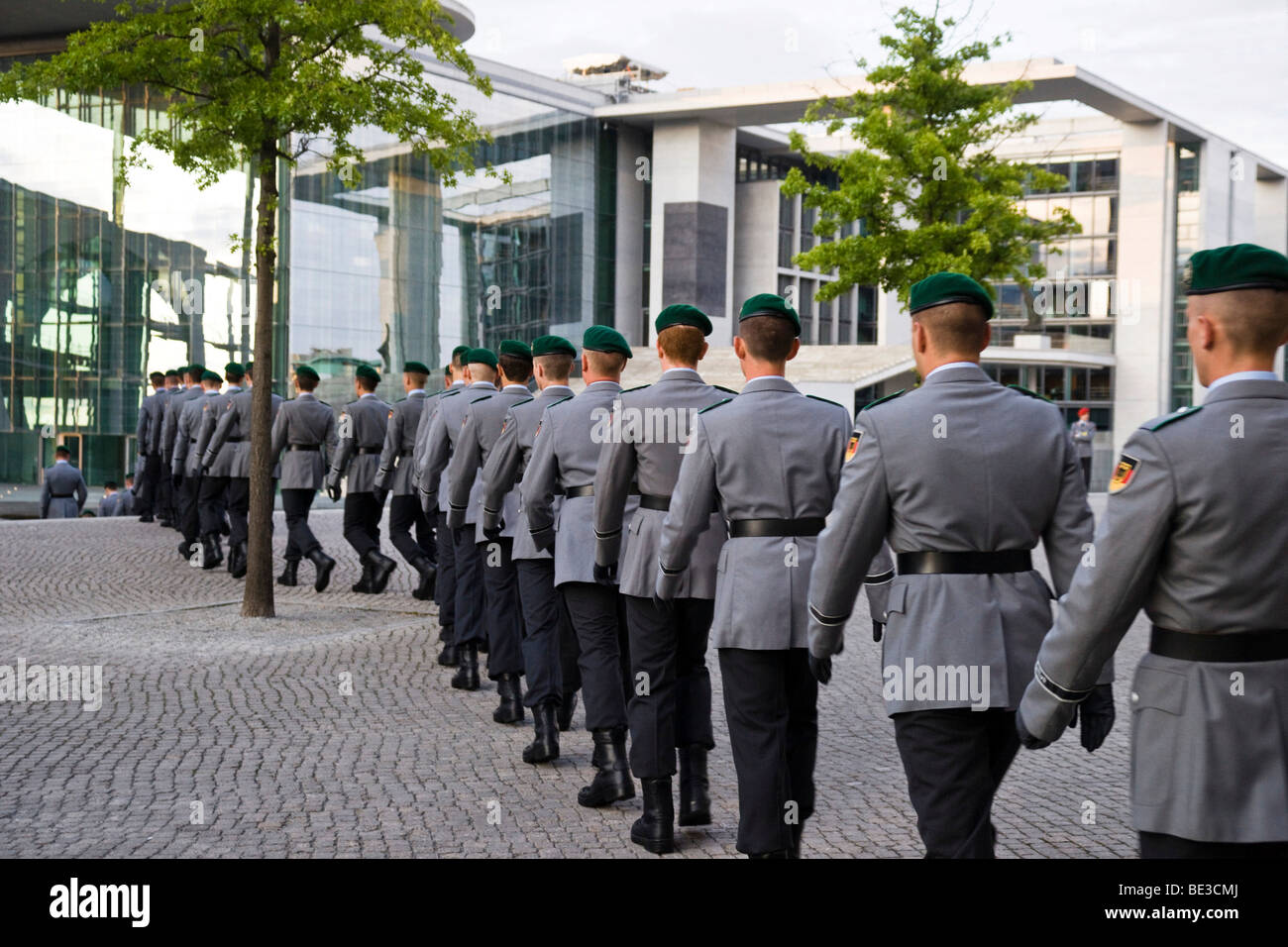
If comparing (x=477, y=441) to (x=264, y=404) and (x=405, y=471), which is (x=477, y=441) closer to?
(x=264, y=404)

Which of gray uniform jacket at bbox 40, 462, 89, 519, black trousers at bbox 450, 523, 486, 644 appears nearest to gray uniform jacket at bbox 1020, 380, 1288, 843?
black trousers at bbox 450, 523, 486, 644

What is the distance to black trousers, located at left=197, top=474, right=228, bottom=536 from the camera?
1573 centimetres

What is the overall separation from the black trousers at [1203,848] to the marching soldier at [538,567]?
170 inches

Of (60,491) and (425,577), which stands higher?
(60,491)

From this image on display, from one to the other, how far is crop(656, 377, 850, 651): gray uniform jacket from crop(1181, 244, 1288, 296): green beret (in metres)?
2.14

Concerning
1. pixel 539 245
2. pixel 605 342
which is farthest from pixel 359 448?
pixel 539 245

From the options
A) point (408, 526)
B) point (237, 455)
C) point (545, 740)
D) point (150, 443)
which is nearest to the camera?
point (545, 740)

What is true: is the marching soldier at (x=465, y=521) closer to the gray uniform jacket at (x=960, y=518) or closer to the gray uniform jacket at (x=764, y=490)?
the gray uniform jacket at (x=764, y=490)

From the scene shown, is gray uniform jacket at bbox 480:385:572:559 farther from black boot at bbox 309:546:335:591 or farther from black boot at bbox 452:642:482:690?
black boot at bbox 309:546:335:591

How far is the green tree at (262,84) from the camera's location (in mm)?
11789

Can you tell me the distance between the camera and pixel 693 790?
6.13m

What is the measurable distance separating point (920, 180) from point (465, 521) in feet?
57.5

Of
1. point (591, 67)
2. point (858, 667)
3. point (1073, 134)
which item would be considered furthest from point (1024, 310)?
point (858, 667)
